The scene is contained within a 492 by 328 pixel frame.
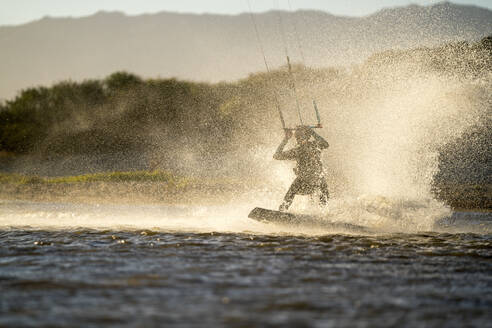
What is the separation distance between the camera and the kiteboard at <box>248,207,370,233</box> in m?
12.5

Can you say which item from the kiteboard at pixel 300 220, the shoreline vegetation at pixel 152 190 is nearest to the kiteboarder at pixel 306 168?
the kiteboard at pixel 300 220

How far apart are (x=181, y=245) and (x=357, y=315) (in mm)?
5117

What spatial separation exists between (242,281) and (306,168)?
21.8 feet

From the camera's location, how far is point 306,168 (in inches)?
537

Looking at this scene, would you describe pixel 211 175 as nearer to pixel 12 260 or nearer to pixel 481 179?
pixel 481 179

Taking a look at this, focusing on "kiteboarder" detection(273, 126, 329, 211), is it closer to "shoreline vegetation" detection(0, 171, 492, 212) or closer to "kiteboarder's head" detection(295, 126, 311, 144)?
"kiteboarder's head" detection(295, 126, 311, 144)

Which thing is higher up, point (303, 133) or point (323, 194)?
point (303, 133)

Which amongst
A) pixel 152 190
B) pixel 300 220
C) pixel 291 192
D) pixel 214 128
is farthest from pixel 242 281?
pixel 214 128

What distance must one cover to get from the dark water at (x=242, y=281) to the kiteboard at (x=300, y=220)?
3.22 feet

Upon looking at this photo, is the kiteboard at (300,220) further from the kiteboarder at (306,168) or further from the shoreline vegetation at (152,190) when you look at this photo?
the shoreline vegetation at (152,190)

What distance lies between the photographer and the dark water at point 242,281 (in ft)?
19.0

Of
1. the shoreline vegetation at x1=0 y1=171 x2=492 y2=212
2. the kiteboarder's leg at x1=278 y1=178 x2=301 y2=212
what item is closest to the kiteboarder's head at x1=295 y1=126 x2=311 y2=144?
the kiteboarder's leg at x1=278 y1=178 x2=301 y2=212

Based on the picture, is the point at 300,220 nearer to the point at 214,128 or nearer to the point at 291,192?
the point at 291,192

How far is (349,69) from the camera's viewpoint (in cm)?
A: 3888
